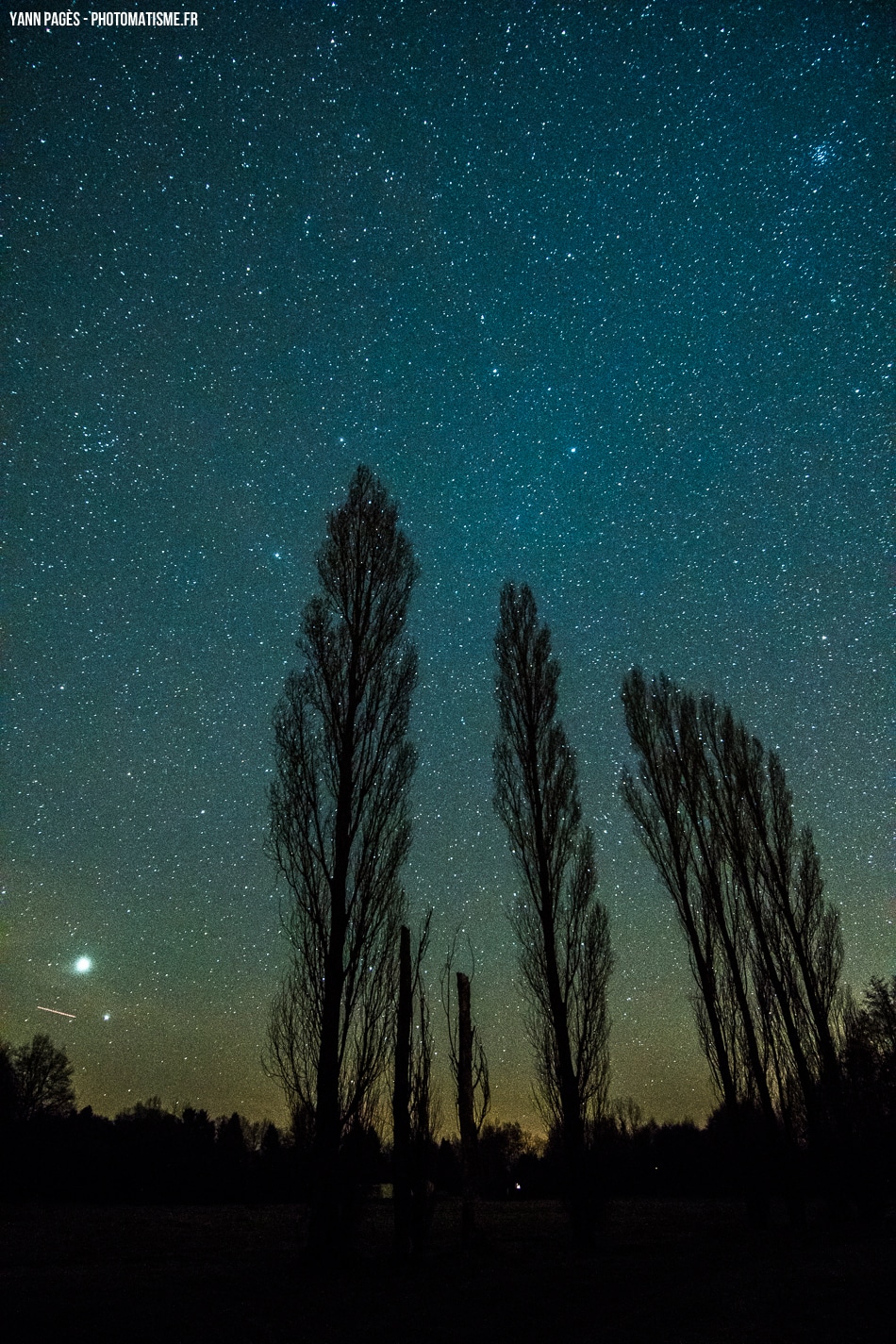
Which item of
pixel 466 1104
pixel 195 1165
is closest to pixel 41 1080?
pixel 195 1165

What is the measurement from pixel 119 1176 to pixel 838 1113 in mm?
39962

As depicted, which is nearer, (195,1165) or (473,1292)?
(473,1292)

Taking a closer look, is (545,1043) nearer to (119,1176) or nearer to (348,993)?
(348,993)

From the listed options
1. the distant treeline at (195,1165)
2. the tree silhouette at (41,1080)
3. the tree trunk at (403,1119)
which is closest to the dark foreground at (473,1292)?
the tree trunk at (403,1119)

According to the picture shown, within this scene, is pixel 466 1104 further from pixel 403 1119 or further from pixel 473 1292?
pixel 473 1292

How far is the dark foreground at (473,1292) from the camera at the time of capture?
18.8 feet

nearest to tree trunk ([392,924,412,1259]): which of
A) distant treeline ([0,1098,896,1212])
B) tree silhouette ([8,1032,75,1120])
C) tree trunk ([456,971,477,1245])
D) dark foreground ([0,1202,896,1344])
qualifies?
dark foreground ([0,1202,896,1344])

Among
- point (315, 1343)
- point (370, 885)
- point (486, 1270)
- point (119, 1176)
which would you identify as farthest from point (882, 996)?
point (119, 1176)

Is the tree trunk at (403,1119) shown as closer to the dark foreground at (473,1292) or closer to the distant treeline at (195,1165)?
the dark foreground at (473,1292)

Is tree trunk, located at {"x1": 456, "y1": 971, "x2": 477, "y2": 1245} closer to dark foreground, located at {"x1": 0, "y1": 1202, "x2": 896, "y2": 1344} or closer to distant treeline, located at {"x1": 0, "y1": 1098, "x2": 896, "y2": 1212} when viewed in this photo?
dark foreground, located at {"x1": 0, "y1": 1202, "x2": 896, "y2": 1344}

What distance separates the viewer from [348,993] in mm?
10078

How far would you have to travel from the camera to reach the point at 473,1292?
7.97 m

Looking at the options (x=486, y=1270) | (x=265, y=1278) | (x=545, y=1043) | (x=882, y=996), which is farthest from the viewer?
(x=882, y=996)

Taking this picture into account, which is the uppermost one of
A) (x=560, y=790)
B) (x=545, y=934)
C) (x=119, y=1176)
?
(x=560, y=790)
